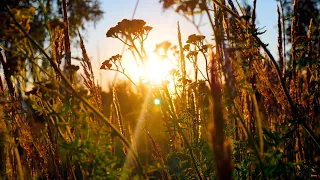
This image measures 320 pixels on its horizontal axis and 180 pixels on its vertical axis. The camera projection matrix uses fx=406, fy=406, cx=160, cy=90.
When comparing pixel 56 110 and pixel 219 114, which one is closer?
pixel 219 114

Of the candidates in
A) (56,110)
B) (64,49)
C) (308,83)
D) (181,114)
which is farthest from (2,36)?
(308,83)

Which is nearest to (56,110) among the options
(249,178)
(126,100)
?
(249,178)

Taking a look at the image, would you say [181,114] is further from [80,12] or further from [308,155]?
[80,12]

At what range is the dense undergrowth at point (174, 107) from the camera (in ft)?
4.53

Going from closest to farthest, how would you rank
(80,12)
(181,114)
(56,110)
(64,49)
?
(56,110) → (64,49) → (181,114) → (80,12)

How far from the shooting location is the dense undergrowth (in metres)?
1.38

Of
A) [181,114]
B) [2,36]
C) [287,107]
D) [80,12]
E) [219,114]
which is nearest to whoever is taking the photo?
[219,114]

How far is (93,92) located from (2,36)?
3.72 feet

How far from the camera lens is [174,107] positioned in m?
2.36

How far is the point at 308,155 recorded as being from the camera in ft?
9.29

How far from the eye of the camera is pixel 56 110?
1483mm

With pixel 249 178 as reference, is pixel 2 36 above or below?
above

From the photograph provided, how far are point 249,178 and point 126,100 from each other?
1128 centimetres

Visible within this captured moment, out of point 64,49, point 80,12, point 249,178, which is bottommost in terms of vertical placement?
point 249,178
